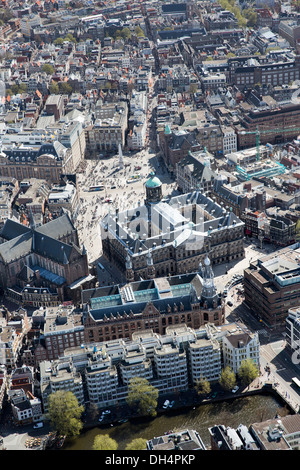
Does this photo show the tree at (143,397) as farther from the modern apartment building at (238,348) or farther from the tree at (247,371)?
the tree at (247,371)

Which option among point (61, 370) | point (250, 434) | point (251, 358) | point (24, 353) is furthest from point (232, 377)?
point (24, 353)

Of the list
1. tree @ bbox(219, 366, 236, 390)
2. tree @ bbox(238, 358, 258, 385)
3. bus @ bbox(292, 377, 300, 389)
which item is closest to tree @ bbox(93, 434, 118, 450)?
tree @ bbox(219, 366, 236, 390)

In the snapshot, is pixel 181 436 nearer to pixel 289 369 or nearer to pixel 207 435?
pixel 207 435

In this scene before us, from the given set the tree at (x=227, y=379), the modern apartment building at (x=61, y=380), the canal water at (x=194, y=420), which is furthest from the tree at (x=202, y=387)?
the modern apartment building at (x=61, y=380)

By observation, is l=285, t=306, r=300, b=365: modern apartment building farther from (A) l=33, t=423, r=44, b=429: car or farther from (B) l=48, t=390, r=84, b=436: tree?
(A) l=33, t=423, r=44, b=429: car
